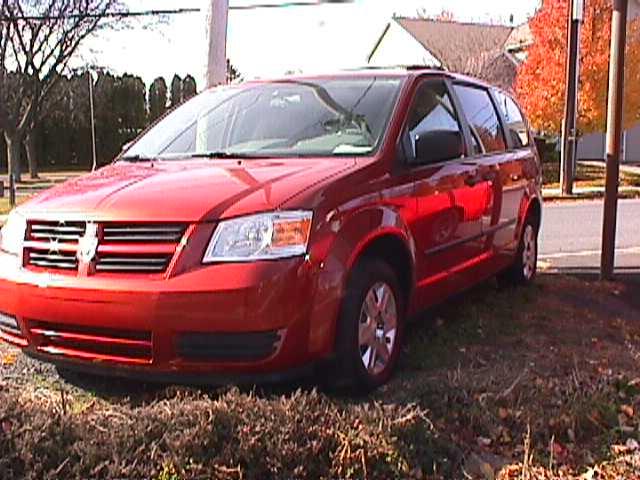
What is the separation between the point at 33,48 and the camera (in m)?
31.6

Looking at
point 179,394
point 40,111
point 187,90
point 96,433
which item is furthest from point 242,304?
point 187,90

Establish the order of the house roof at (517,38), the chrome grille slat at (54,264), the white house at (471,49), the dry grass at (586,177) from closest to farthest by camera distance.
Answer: the chrome grille slat at (54,264)
the dry grass at (586,177)
the white house at (471,49)
the house roof at (517,38)

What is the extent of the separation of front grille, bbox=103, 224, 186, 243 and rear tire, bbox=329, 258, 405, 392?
87 centimetres

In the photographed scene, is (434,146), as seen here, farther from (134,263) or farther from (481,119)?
(134,263)

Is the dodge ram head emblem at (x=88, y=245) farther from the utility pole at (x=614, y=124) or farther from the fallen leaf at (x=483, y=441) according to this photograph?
the utility pole at (x=614, y=124)

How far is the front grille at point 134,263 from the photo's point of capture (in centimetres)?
362

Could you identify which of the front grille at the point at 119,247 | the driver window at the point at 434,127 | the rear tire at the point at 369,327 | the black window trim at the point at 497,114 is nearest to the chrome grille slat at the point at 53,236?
the front grille at the point at 119,247

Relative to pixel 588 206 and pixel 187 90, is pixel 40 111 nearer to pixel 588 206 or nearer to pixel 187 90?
pixel 187 90

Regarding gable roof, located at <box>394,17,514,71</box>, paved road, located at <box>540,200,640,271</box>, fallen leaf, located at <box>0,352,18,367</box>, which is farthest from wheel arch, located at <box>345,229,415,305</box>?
gable roof, located at <box>394,17,514,71</box>

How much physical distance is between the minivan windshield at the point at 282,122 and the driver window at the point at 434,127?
197 millimetres

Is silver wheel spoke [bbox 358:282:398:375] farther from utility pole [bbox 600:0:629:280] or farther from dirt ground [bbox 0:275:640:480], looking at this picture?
utility pole [bbox 600:0:629:280]

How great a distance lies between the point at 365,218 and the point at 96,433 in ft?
5.56

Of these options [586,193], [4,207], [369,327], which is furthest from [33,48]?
[369,327]

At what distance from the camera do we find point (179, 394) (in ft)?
12.1
